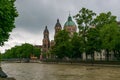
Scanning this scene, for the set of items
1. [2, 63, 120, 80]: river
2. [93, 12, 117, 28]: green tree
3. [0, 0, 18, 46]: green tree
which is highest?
[93, 12, 117, 28]: green tree

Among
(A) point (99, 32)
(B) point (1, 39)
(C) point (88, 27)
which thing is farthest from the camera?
(C) point (88, 27)

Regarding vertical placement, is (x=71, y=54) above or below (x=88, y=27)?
below

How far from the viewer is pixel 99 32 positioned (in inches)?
3984

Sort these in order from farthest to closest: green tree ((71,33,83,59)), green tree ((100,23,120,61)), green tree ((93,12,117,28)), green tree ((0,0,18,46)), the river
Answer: green tree ((71,33,83,59)) < green tree ((93,12,117,28)) < green tree ((100,23,120,61)) < the river < green tree ((0,0,18,46))

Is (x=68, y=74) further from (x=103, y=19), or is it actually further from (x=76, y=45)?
(x=76, y=45)

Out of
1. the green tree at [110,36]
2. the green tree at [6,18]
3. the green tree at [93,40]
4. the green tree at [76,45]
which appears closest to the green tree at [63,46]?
the green tree at [76,45]

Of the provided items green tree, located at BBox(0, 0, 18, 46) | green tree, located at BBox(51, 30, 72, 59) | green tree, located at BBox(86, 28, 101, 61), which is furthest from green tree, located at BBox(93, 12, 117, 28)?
green tree, located at BBox(0, 0, 18, 46)

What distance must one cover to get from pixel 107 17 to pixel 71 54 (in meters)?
33.1

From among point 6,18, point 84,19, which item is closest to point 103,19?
point 84,19

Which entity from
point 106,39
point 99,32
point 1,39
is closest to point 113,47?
point 106,39

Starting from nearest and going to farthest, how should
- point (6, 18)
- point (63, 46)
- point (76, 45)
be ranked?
point (6, 18) → point (76, 45) → point (63, 46)

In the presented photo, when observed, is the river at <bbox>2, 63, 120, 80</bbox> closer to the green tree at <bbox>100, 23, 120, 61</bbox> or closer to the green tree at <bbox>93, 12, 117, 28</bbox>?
the green tree at <bbox>100, 23, 120, 61</bbox>

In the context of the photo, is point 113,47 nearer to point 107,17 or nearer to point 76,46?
point 107,17

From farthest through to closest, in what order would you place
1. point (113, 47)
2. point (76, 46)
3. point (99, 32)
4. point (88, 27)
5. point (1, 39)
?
point (76, 46), point (88, 27), point (99, 32), point (113, 47), point (1, 39)
